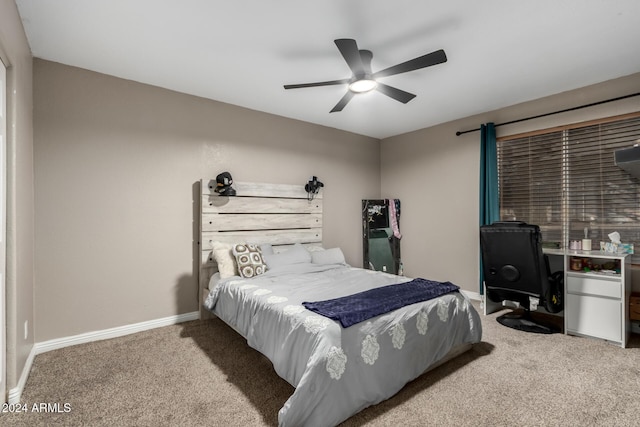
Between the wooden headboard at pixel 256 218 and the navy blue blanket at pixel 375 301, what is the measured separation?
5.84 ft

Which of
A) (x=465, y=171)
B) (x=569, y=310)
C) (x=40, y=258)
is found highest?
(x=465, y=171)

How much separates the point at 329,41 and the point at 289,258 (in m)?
2.21

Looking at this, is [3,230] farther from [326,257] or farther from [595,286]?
[595,286]

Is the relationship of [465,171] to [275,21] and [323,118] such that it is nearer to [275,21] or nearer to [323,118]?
[323,118]

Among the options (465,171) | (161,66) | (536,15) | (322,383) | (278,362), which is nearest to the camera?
(322,383)

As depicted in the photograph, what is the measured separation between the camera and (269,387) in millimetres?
2150

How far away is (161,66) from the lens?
2887mm

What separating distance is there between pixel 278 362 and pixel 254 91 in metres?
2.81

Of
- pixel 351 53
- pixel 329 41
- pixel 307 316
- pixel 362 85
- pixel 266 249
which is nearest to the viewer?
pixel 307 316

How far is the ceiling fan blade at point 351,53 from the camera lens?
197 centimetres

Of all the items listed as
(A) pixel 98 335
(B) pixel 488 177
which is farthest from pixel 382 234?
(A) pixel 98 335

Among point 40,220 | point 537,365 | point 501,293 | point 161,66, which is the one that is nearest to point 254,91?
point 161,66

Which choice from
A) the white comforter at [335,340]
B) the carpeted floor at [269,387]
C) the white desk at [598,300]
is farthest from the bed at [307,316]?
the white desk at [598,300]

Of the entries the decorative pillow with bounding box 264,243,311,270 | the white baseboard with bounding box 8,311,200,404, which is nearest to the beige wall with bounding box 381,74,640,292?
the decorative pillow with bounding box 264,243,311,270
